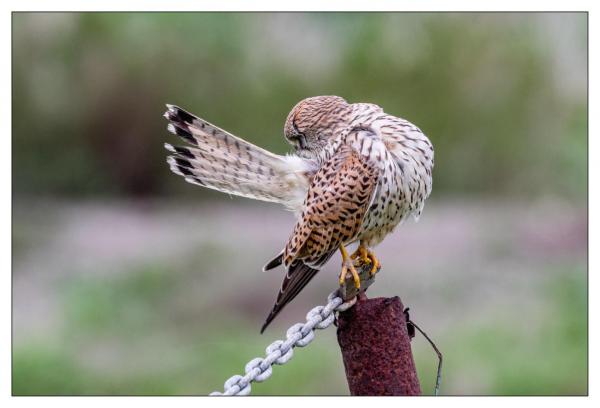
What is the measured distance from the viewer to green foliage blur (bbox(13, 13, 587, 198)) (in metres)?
7.50

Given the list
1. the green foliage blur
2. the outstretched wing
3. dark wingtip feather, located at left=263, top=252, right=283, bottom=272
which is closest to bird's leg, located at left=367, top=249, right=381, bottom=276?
the outstretched wing

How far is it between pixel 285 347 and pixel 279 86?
4.99m

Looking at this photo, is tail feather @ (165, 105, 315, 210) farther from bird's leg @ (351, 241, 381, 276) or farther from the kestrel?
bird's leg @ (351, 241, 381, 276)

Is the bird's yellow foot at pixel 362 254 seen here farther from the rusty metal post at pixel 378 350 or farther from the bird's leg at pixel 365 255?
the rusty metal post at pixel 378 350

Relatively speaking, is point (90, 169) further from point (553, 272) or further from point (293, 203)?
point (293, 203)

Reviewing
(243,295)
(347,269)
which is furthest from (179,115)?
(243,295)

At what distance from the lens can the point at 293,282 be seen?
3152 millimetres

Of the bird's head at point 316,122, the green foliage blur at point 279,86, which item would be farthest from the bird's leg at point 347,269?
the green foliage blur at point 279,86

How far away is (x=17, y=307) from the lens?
22.2ft

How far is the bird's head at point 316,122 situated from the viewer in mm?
3336

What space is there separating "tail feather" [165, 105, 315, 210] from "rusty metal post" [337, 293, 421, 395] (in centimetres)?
66

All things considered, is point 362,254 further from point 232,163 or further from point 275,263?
point 232,163

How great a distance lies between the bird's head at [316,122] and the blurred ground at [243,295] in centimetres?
208

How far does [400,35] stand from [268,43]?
0.94 meters
